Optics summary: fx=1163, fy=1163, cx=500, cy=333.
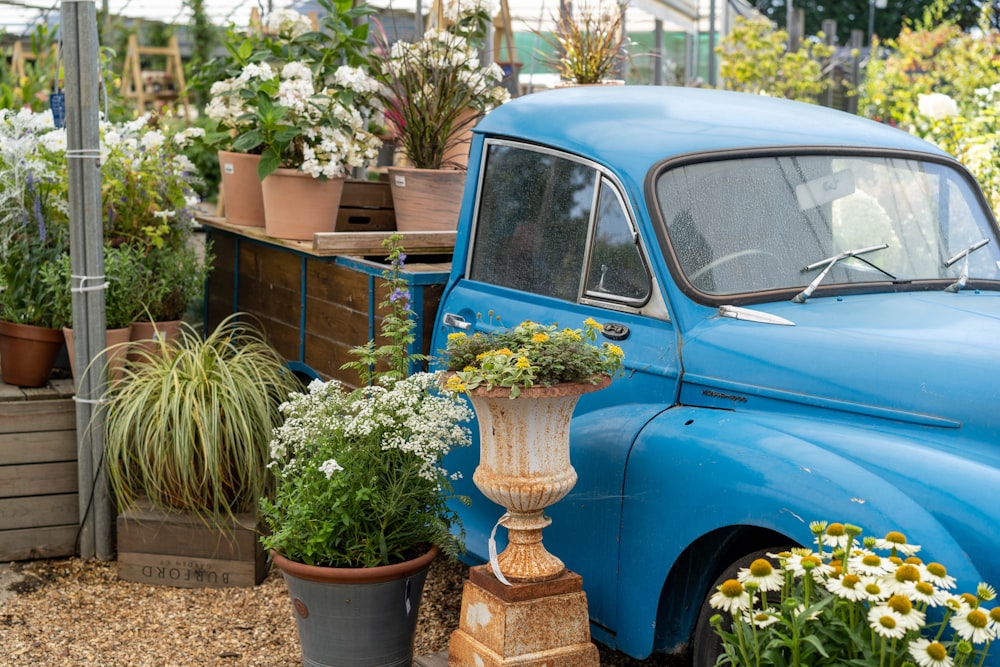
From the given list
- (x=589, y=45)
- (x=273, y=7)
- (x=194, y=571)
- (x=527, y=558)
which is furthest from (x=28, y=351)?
(x=273, y=7)

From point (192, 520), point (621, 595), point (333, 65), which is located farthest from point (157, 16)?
point (621, 595)

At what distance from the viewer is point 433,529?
3.64 m

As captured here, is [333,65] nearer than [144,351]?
No

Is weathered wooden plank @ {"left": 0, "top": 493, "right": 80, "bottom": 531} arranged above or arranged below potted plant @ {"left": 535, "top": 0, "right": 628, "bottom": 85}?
below

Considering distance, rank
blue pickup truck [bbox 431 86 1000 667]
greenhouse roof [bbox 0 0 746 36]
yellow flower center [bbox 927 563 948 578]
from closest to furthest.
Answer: yellow flower center [bbox 927 563 948 578] < blue pickup truck [bbox 431 86 1000 667] < greenhouse roof [bbox 0 0 746 36]

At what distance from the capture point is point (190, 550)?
451cm

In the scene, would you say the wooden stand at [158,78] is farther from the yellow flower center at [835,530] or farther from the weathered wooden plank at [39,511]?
the yellow flower center at [835,530]

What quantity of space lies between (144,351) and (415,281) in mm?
1262

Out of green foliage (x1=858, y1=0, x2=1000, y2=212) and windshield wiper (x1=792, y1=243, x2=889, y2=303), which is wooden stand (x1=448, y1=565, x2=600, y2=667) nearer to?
windshield wiper (x1=792, y1=243, x2=889, y2=303)

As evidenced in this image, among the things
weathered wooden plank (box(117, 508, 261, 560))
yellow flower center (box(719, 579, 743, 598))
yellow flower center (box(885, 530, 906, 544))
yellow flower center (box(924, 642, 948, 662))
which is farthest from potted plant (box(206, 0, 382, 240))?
yellow flower center (box(924, 642, 948, 662))

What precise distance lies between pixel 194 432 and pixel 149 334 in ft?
2.69

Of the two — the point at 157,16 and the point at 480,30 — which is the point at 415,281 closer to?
the point at 480,30

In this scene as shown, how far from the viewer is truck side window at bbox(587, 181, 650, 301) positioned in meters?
3.44

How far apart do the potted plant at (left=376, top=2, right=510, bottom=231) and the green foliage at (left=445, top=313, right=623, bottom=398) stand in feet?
5.59
